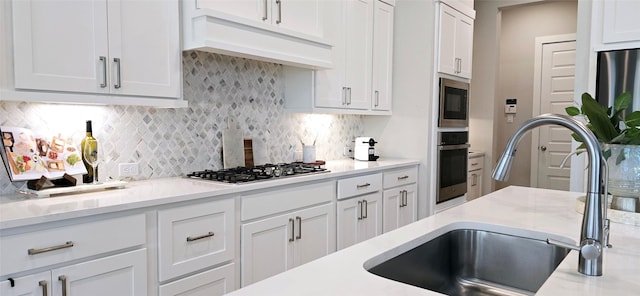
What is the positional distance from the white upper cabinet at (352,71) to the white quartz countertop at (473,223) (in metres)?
1.81

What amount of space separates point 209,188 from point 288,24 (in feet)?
4.25

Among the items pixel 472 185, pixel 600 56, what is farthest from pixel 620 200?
pixel 472 185

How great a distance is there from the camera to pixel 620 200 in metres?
1.62

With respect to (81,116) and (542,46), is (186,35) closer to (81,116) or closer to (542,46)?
(81,116)

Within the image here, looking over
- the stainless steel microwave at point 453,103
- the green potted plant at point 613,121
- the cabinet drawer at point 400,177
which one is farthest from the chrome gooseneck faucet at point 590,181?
the stainless steel microwave at point 453,103

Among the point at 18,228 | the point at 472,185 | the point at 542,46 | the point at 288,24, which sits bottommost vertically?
the point at 472,185

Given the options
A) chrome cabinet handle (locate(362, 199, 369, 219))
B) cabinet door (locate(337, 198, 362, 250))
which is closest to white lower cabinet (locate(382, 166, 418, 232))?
chrome cabinet handle (locate(362, 199, 369, 219))

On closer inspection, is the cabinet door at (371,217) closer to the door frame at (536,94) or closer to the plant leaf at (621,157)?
the plant leaf at (621,157)

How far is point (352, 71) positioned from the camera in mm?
3633

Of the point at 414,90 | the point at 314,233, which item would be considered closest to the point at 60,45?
the point at 314,233

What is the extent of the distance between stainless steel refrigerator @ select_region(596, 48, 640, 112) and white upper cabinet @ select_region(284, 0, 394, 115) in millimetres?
1710

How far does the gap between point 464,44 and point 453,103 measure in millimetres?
664

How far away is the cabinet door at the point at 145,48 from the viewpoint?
207 cm

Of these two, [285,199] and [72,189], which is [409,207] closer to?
[285,199]
